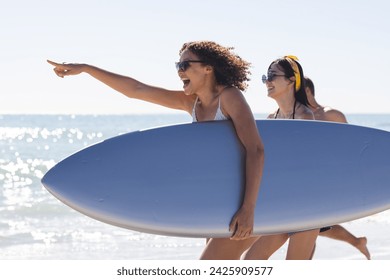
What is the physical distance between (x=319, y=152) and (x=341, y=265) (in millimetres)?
580

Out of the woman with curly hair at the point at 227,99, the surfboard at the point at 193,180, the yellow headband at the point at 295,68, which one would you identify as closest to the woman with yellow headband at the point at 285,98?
the yellow headband at the point at 295,68

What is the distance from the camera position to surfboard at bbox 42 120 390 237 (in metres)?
3.73

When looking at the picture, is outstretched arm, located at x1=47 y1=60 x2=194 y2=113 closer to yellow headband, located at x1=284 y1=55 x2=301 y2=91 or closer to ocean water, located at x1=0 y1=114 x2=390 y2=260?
yellow headband, located at x1=284 y1=55 x2=301 y2=91

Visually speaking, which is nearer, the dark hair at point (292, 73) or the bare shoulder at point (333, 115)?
the dark hair at point (292, 73)

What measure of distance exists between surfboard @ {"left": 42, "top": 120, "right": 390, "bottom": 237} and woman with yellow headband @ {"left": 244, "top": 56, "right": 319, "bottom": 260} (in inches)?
9.6

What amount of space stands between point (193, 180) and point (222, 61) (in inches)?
24.2

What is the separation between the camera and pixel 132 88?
157 inches

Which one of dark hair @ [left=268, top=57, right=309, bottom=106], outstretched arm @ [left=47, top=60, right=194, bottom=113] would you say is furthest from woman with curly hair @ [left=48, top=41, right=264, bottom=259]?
dark hair @ [left=268, top=57, right=309, bottom=106]

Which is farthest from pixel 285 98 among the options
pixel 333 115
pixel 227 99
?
pixel 227 99

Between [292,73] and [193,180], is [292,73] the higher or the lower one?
the higher one

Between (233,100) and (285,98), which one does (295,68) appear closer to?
(285,98)

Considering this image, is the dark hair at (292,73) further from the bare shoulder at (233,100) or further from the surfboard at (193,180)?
the bare shoulder at (233,100)

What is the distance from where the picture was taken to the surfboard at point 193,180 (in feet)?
12.3

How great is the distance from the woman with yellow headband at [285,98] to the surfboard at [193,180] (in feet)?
0.80
